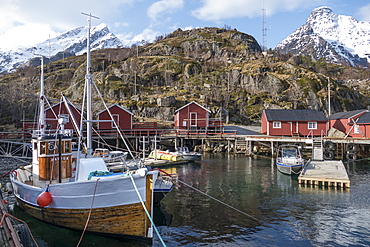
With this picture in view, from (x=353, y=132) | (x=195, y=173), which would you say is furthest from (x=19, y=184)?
(x=353, y=132)

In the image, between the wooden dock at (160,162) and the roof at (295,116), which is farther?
the roof at (295,116)

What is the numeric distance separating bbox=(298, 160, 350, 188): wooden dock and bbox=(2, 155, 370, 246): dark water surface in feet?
2.58

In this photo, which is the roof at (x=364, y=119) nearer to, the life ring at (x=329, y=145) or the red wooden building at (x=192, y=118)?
the life ring at (x=329, y=145)

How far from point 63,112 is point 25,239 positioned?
122 ft

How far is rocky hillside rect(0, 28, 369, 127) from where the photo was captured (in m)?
63.8

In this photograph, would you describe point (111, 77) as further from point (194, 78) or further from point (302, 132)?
point (302, 132)

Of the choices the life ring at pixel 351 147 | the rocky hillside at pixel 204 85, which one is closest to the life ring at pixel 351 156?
the life ring at pixel 351 147

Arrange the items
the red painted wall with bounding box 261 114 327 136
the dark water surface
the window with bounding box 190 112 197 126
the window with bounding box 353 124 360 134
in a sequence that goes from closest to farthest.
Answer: the dark water surface
the window with bounding box 353 124 360 134
the red painted wall with bounding box 261 114 327 136
the window with bounding box 190 112 197 126

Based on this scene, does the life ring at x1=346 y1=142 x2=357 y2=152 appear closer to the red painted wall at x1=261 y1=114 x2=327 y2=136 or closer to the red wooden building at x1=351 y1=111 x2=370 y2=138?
the red wooden building at x1=351 y1=111 x2=370 y2=138

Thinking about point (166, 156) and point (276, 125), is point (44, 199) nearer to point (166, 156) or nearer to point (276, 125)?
point (166, 156)

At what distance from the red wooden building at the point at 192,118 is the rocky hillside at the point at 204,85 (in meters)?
11.1

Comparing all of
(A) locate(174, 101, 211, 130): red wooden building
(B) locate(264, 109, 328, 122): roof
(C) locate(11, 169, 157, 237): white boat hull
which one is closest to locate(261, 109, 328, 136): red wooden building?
(B) locate(264, 109, 328, 122): roof

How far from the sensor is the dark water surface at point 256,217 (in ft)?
39.4

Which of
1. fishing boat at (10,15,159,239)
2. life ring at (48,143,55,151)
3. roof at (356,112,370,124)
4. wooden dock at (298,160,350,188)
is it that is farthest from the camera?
roof at (356,112,370,124)
